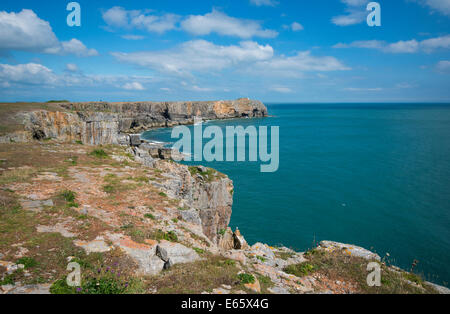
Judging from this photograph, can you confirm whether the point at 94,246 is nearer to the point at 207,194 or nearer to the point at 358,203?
the point at 207,194

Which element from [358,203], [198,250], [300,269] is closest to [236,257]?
[198,250]

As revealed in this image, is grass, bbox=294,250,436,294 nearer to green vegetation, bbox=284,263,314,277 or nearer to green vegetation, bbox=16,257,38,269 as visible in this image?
green vegetation, bbox=284,263,314,277

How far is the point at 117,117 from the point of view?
4859 centimetres

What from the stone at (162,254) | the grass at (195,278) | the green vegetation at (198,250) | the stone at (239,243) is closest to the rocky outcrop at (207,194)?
the stone at (239,243)

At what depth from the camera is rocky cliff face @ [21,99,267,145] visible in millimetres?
33281

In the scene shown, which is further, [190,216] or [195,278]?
[190,216]

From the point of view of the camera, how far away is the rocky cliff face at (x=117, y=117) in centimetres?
3328

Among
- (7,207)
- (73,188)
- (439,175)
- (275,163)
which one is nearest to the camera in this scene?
(7,207)

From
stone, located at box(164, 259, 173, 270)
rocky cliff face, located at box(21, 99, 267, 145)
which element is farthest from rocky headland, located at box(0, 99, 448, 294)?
rocky cliff face, located at box(21, 99, 267, 145)

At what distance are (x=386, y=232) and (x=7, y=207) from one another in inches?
1548

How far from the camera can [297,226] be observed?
33.7 metres
